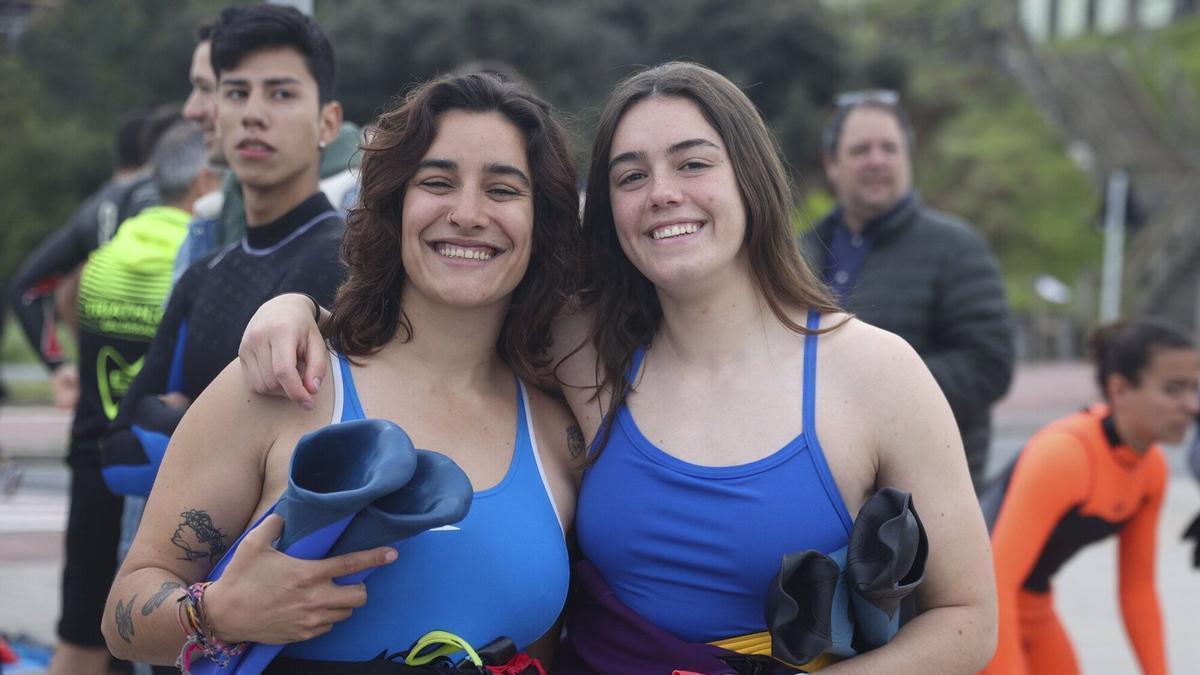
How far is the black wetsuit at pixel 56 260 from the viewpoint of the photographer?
18.0ft

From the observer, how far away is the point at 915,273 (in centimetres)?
436

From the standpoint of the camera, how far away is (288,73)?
340cm

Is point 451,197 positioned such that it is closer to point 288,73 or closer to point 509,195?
point 509,195

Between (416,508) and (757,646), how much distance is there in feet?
2.41

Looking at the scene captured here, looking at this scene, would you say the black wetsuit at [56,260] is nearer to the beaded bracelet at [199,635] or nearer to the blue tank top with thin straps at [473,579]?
the blue tank top with thin straps at [473,579]

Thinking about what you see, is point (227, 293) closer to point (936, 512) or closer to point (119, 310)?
point (119, 310)

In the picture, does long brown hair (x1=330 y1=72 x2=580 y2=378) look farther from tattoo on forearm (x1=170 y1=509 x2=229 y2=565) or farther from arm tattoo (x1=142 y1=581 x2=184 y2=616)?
arm tattoo (x1=142 y1=581 x2=184 y2=616)

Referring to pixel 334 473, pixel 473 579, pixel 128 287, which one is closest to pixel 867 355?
pixel 473 579

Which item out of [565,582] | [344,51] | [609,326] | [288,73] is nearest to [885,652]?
[565,582]

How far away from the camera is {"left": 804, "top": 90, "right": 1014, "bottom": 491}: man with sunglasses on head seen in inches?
168

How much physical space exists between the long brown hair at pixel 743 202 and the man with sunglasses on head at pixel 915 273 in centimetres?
152

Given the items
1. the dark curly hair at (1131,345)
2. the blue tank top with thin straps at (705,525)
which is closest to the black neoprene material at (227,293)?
the blue tank top with thin straps at (705,525)

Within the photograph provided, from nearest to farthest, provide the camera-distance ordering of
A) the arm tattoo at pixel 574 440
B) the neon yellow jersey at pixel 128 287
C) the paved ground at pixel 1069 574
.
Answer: the arm tattoo at pixel 574 440
the neon yellow jersey at pixel 128 287
the paved ground at pixel 1069 574

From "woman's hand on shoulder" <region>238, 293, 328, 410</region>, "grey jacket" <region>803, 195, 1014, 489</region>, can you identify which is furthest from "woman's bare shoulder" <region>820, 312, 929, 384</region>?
"grey jacket" <region>803, 195, 1014, 489</region>
